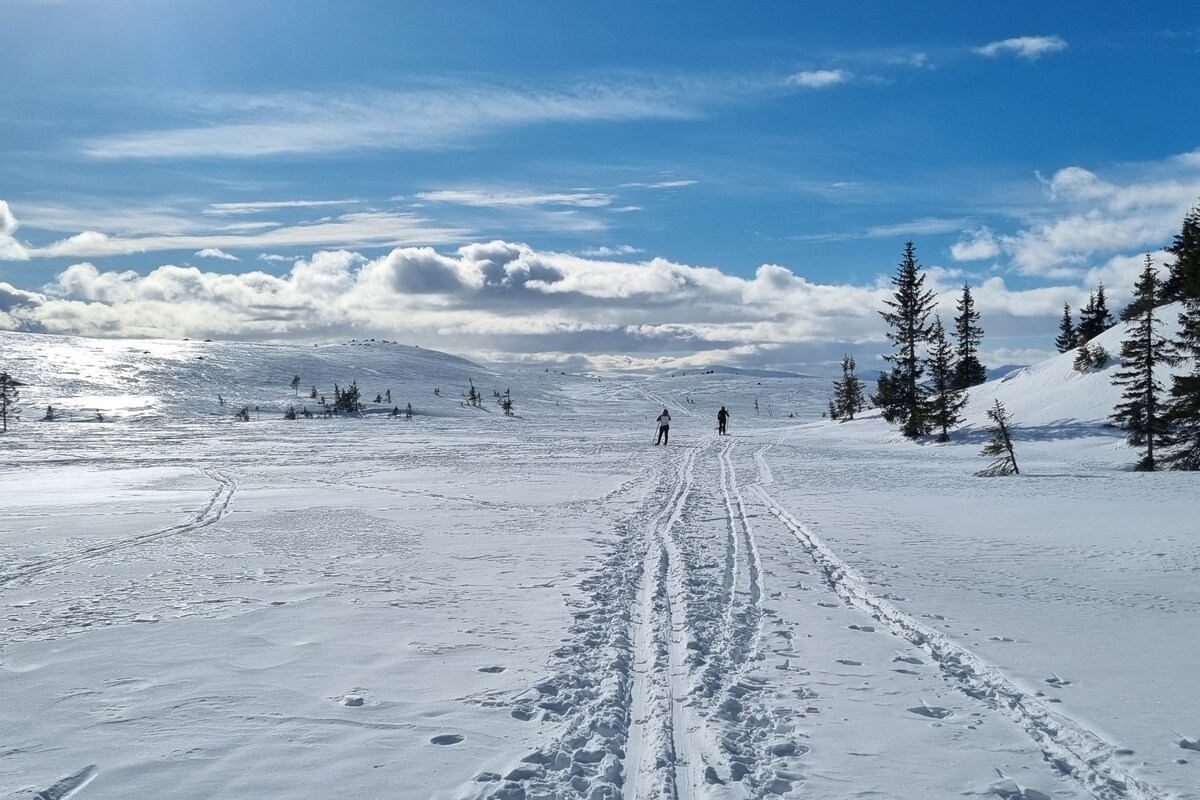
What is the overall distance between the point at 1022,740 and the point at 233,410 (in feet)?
331

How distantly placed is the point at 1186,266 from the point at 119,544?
33433 millimetres

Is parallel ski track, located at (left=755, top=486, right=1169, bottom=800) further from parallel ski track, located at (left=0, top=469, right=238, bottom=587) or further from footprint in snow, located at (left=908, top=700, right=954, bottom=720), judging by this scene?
parallel ski track, located at (left=0, top=469, right=238, bottom=587)

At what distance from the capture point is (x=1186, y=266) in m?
28.0

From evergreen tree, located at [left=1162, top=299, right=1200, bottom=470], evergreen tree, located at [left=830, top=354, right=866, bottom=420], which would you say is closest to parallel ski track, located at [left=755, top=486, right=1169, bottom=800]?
evergreen tree, located at [left=1162, top=299, right=1200, bottom=470]

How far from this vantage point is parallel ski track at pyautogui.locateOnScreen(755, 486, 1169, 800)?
4.72 meters

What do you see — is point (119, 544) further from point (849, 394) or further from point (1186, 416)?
point (849, 394)

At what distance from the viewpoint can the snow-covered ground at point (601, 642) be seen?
16.1 feet

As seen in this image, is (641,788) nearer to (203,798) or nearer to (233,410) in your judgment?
(203,798)

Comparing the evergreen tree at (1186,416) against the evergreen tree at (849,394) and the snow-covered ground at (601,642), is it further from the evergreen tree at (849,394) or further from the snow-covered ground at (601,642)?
the evergreen tree at (849,394)

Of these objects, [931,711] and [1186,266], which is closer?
[931,711]

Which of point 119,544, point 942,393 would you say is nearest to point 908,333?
point 942,393

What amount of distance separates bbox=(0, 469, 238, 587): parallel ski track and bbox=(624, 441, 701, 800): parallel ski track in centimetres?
794

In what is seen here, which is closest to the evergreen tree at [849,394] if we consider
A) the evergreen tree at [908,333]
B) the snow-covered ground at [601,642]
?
the evergreen tree at [908,333]

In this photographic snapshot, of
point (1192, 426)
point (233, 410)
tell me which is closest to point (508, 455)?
point (1192, 426)
